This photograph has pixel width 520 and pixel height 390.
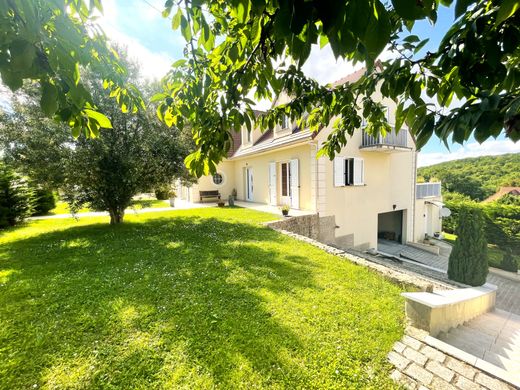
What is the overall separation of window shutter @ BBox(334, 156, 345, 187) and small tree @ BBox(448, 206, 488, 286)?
4.39 metres

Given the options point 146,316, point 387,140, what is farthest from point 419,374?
point 387,140

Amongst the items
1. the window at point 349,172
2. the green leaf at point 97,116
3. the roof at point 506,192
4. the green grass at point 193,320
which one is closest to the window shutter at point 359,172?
the window at point 349,172

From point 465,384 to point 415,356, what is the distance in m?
0.41

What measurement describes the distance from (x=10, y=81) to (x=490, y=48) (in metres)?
2.28

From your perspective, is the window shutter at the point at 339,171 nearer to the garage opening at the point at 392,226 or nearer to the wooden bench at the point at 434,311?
the wooden bench at the point at 434,311

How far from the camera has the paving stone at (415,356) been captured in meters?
2.40

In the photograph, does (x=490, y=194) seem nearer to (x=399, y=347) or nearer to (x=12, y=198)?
(x=399, y=347)

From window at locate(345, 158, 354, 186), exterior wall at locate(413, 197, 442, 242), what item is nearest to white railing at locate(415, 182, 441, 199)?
exterior wall at locate(413, 197, 442, 242)

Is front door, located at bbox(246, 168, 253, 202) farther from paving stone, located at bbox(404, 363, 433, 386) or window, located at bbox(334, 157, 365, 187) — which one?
paving stone, located at bbox(404, 363, 433, 386)

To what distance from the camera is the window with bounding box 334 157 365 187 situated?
9.86m

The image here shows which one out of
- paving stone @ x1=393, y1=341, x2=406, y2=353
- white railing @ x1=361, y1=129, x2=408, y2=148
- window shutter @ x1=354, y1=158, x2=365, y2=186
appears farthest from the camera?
window shutter @ x1=354, y1=158, x2=365, y2=186

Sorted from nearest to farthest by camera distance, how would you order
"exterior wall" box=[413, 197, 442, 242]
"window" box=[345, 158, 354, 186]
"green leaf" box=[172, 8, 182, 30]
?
"green leaf" box=[172, 8, 182, 30], "window" box=[345, 158, 354, 186], "exterior wall" box=[413, 197, 442, 242]

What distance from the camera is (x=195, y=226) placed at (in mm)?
7992

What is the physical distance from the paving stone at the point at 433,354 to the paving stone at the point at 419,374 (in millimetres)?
262
